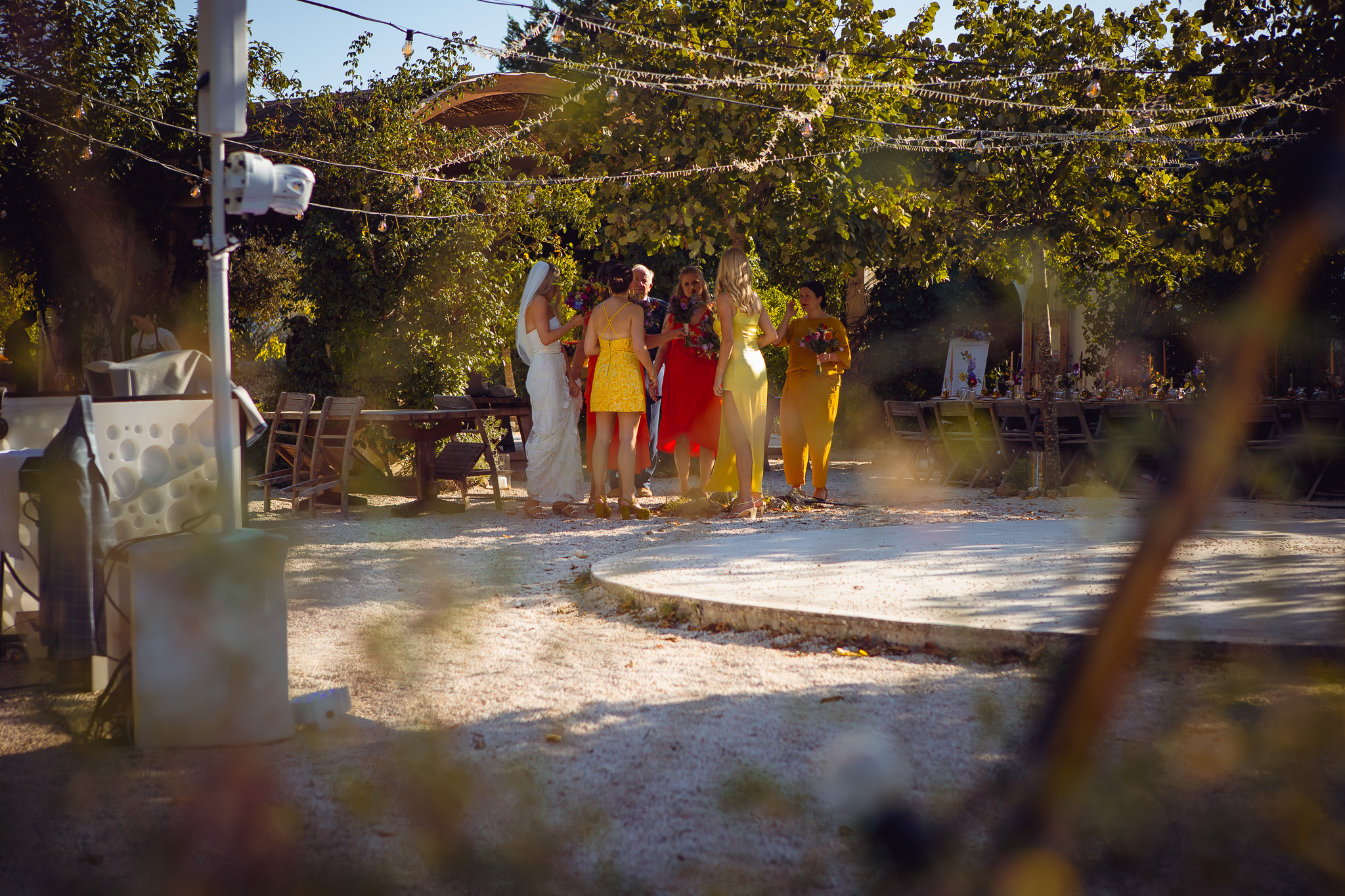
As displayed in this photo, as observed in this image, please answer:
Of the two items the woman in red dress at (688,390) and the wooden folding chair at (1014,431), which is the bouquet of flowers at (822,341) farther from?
the wooden folding chair at (1014,431)

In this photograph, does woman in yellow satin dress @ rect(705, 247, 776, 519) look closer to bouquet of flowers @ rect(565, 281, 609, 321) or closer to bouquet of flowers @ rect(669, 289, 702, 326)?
bouquet of flowers @ rect(669, 289, 702, 326)

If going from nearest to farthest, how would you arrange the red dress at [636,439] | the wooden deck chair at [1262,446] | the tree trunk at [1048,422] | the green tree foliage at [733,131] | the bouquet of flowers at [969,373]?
the red dress at [636,439] → the wooden deck chair at [1262,446] → the green tree foliage at [733,131] → the tree trunk at [1048,422] → the bouquet of flowers at [969,373]

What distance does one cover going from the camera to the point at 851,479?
1188 cm

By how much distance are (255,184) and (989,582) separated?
3.75 metres

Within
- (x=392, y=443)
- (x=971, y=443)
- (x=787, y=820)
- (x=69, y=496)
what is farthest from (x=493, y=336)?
(x=787, y=820)

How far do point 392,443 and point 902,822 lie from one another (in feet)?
37.2

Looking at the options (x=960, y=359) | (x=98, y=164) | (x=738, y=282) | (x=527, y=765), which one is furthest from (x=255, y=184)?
(x=960, y=359)

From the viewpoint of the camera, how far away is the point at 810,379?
8.76 metres

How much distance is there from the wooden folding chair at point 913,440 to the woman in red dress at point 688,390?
3.46m

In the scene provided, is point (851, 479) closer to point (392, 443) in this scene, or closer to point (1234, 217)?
point (1234, 217)

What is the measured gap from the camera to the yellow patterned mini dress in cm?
819

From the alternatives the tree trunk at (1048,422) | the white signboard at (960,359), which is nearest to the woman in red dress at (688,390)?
the tree trunk at (1048,422)

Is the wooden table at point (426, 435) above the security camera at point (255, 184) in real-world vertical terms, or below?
below

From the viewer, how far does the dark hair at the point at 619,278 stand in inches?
321
